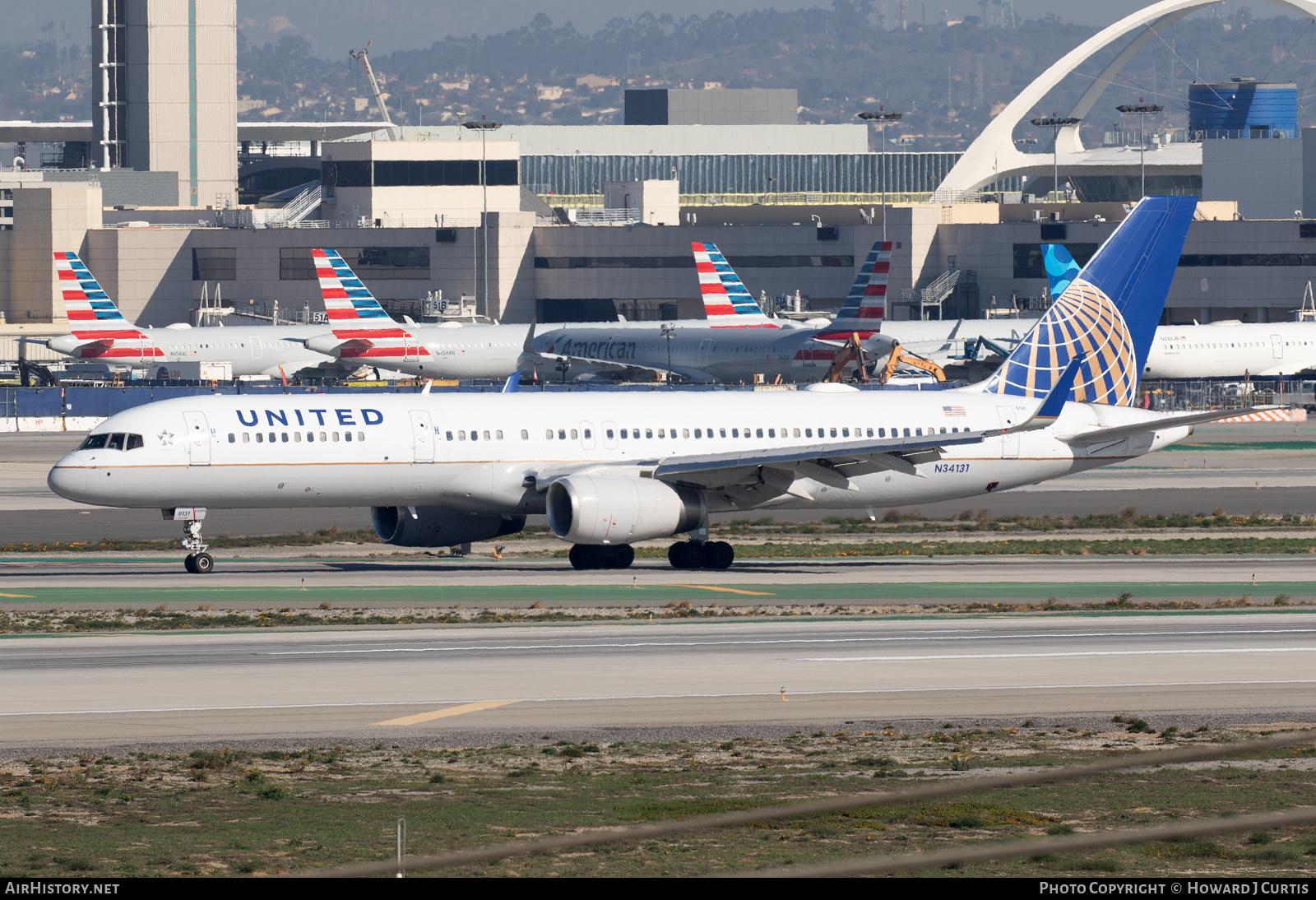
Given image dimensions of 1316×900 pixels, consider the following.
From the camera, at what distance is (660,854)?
17625 millimetres

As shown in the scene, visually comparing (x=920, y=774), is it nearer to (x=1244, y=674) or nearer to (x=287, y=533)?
(x=1244, y=674)

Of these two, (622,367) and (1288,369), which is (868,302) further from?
(1288,369)

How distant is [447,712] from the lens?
26438mm

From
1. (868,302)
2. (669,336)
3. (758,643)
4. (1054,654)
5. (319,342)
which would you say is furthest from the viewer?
(319,342)

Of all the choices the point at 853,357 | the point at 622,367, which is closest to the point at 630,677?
the point at 853,357

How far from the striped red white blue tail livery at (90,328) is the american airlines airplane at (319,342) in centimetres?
6

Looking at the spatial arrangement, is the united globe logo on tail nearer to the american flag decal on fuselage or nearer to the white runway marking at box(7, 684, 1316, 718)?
the white runway marking at box(7, 684, 1316, 718)

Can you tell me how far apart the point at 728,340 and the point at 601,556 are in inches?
3085

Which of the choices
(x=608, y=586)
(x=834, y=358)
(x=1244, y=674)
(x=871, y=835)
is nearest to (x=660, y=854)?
(x=871, y=835)

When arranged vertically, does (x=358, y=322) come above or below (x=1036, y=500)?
above

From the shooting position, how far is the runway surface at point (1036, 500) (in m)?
60.0

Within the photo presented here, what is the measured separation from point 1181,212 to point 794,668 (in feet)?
91.9

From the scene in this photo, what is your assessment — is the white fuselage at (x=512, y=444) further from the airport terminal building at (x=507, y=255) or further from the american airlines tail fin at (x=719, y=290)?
the airport terminal building at (x=507, y=255)

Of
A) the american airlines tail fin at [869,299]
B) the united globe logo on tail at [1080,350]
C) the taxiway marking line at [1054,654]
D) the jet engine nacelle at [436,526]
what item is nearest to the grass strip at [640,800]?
the taxiway marking line at [1054,654]
